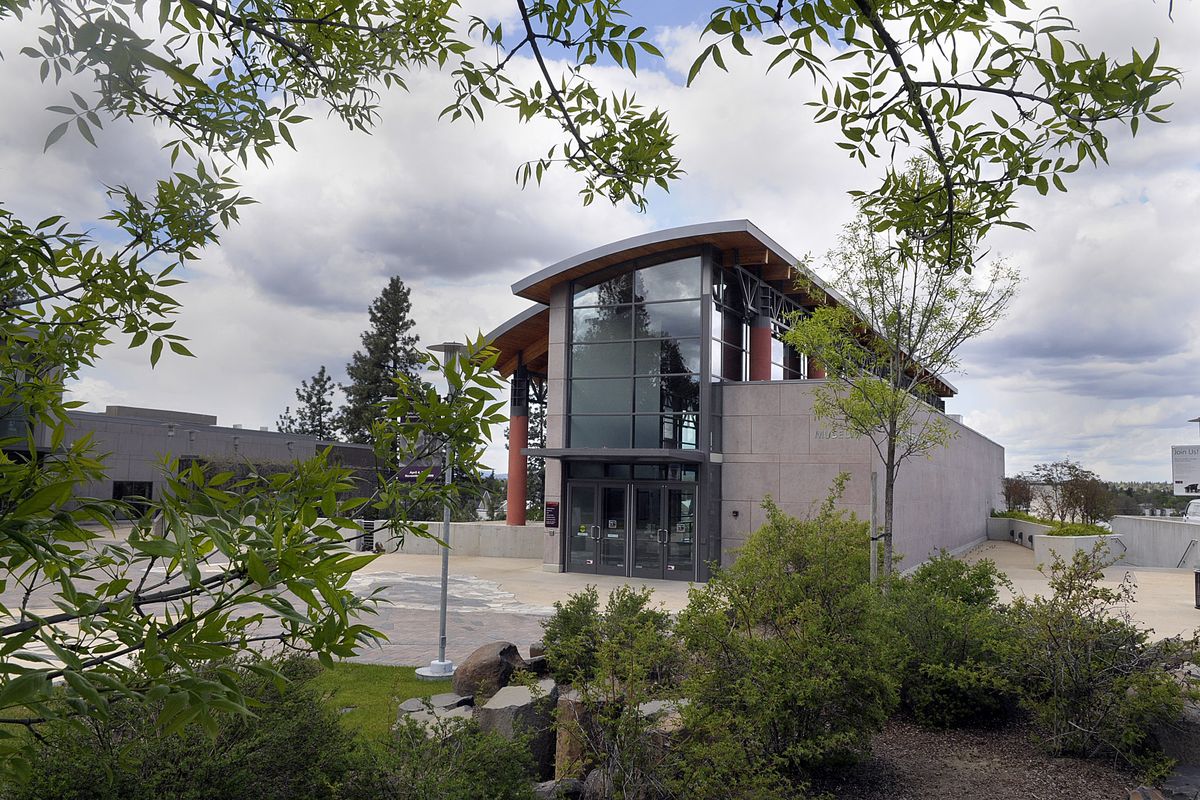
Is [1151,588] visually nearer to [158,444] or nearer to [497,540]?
[497,540]

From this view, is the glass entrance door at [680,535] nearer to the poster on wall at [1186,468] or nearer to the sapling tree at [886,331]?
the sapling tree at [886,331]

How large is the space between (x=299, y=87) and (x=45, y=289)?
7.65 feet

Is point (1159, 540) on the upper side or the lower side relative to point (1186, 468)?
lower

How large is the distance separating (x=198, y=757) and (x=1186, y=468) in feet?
172

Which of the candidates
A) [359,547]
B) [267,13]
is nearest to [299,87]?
[267,13]

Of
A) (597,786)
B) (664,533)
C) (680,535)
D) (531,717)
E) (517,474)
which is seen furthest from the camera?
(517,474)

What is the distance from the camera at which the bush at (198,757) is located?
435cm

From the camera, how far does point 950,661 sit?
7980 mm

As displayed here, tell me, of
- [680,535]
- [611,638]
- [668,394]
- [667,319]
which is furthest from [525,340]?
[611,638]

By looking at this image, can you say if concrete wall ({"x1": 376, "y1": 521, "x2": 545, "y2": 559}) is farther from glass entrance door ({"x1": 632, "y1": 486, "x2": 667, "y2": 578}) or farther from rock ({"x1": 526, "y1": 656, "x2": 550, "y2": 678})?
rock ({"x1": 526, "y1": 656, "x2": 550, "y2": 678})

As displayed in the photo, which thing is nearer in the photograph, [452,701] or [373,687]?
[452,701]

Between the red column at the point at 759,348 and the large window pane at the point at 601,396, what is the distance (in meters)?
4.05

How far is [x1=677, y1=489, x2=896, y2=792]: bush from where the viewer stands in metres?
6.11

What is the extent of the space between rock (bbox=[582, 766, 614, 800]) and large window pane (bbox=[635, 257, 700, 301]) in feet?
56.7
